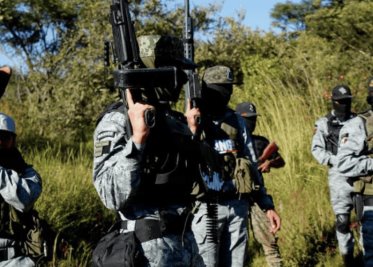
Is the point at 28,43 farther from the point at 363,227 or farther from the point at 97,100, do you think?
the point at 363,227

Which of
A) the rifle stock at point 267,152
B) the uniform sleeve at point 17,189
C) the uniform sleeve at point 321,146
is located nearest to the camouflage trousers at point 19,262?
the uniform sleeve at point 17,189

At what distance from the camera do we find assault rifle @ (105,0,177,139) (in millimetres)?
3094

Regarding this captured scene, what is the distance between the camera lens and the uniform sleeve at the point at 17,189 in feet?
13.1

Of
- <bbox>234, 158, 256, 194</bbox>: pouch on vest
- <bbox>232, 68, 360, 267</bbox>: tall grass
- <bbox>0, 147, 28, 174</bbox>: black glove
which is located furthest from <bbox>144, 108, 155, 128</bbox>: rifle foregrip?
<bbox>232, 68, 360, 267</bbox>: tall grass

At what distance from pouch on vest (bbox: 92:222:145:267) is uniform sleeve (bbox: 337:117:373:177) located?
10.6 ft

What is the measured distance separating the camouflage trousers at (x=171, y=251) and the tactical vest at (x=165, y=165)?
173mm

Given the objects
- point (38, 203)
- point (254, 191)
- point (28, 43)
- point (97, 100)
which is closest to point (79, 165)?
point (38, 203)

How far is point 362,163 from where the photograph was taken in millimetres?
6008

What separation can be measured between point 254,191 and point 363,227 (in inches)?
42.6

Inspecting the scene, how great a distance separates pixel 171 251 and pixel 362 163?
311cm

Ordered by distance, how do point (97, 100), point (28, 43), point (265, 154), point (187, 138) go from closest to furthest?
point (187, 138) → point (265, 154) → point (97, 100) → point (28, 43)

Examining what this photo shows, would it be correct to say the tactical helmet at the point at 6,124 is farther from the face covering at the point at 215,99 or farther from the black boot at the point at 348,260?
the black boot at the point at 348,260

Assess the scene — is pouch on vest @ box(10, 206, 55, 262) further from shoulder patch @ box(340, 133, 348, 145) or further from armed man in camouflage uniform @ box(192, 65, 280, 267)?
shoulder patch @ box(340, 133, 348, 145)

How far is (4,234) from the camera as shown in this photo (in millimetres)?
4129
